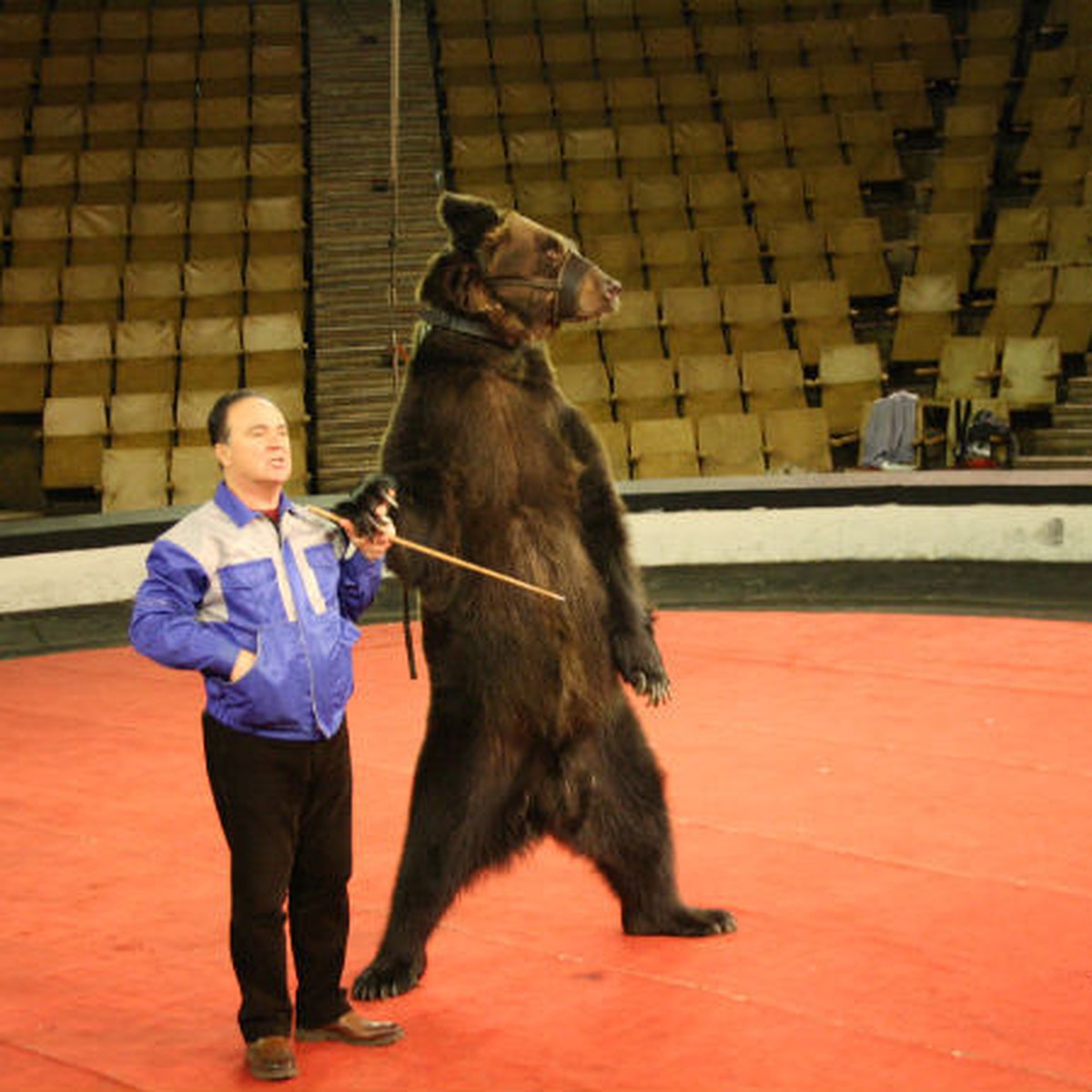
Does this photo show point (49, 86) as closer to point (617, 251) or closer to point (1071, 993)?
point (617, 251)

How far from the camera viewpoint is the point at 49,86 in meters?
12.1

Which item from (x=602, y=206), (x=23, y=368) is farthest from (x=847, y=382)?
(x=23, y=368)

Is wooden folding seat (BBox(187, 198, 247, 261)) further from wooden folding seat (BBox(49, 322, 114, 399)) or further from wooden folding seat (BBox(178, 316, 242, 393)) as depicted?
wooden folding seat (BBox(49, 322, 114, 399))

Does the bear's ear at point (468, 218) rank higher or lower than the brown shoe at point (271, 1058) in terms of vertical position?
higher

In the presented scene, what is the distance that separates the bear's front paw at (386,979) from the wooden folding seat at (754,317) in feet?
24.0

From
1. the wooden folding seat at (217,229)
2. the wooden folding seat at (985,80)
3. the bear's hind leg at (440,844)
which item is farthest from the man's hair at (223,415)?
the wooden folding seat at (985,80)

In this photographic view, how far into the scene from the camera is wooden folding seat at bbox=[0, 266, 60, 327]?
9789 millimetres

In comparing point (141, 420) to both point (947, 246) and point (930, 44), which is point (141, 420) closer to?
point (947, 246)

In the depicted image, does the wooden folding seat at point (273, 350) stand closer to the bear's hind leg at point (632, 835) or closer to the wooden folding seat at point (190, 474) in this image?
the wooden folding seat at point (190, 474)

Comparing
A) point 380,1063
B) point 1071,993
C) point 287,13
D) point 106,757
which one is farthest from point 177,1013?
point 287,13

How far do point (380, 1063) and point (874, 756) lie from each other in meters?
2.11

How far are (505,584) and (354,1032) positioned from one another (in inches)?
28.9

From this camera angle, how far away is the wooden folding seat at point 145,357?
9.21 m

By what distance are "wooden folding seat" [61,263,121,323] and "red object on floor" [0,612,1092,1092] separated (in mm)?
5103
